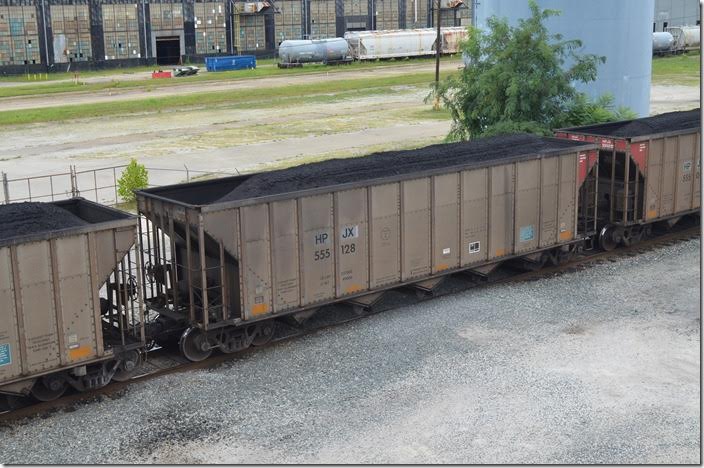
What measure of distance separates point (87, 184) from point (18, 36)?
189ft

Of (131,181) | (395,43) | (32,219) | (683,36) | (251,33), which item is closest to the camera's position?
(32,219)

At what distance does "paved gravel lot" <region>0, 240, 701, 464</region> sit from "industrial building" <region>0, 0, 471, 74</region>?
76.7 metres

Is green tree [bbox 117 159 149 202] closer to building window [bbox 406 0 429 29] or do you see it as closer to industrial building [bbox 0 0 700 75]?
industrial building [bbox 0 0 700 75]

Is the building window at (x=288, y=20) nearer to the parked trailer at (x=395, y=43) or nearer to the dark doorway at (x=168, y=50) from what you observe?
the dark doorway at (x=168, y=50)

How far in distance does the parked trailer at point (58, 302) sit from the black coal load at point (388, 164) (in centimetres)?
308

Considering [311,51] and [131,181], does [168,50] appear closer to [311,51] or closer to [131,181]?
[311,51]

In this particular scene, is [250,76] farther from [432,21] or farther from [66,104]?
[432,21]

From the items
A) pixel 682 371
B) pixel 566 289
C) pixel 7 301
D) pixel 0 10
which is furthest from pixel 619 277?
pixel 0 10

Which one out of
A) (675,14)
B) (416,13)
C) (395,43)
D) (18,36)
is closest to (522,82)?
(395,43)

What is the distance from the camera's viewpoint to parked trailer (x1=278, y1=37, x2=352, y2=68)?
291ft

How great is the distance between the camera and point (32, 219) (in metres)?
15.2

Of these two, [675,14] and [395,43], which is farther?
[675,14]

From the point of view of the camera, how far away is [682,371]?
636 inches

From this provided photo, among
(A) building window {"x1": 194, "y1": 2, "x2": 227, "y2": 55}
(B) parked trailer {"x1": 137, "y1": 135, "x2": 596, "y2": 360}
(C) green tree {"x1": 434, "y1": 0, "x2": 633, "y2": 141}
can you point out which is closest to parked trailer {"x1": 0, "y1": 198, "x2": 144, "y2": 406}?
(B) parked trailer {"x1": 137, "y1": 135, "x2": 596, "y2": 360}
